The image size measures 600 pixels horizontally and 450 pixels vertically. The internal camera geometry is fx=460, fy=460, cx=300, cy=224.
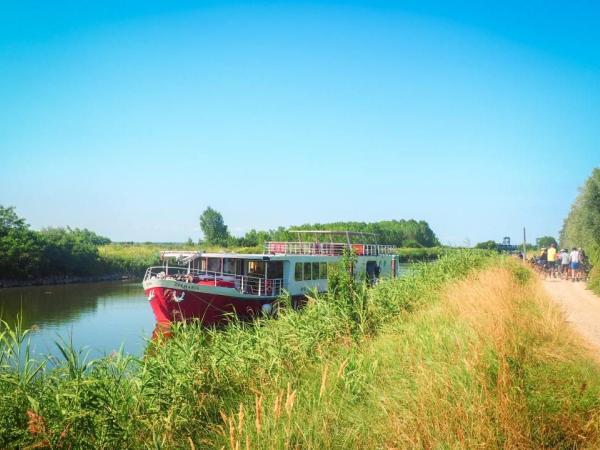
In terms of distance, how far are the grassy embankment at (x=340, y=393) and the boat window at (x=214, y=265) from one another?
41.4ft

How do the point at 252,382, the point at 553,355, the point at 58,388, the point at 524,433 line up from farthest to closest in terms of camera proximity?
the point at 252,382, the point at 553,355, the point at 58,388, the point at 524,433

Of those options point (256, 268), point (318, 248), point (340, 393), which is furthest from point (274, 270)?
point (340, 393)

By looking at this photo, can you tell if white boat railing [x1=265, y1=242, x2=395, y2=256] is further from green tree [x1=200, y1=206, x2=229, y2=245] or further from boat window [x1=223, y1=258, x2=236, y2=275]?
green tree [x1=200, y1=206, x2=229, y2=245]

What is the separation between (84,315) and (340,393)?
22670 mm

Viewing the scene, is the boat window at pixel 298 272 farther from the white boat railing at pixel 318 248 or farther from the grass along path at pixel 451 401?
the grass along path at pixel 451 401

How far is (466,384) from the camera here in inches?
180

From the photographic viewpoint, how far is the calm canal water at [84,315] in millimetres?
17406

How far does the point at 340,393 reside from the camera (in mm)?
5344

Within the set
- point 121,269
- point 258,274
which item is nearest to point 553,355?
point 258,274

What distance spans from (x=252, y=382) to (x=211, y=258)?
604 inches

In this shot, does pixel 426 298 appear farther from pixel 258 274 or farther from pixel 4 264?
pixel 4 264

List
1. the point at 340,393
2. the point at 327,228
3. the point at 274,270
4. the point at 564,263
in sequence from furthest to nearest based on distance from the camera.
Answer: the point at 327,228 → the point at 564,263 → the point at 274,270 → the point at 340,393

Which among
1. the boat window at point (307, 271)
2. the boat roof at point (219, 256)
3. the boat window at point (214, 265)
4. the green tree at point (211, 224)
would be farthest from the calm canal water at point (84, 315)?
the green tree at point (211, 224)

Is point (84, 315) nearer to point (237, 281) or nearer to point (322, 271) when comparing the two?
point (237, 281)
